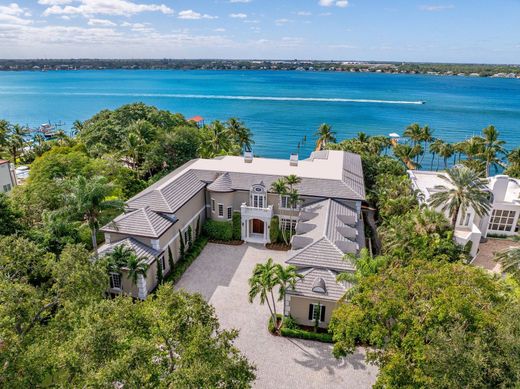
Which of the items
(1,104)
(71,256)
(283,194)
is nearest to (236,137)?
(283,194)

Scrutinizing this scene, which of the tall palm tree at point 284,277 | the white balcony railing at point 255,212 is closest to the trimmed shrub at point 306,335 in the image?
the tall palm tree at point 284,277

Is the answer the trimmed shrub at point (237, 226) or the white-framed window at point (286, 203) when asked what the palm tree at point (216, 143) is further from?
the white-framed window at point (286, 203)

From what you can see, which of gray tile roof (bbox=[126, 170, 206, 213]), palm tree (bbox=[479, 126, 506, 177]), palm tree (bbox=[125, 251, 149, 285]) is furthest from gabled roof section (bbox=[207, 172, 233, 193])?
palm tree (bbox=[479, 126, 506, 177])

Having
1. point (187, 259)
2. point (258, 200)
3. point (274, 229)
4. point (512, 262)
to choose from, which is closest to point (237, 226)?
point (258, 200)

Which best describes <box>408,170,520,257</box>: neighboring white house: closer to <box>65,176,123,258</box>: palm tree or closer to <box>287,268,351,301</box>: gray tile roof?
<box>287,268,351,301</box>: gray tile roof

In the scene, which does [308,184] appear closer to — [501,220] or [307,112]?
[501,220]

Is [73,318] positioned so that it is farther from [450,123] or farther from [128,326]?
[450,123]
